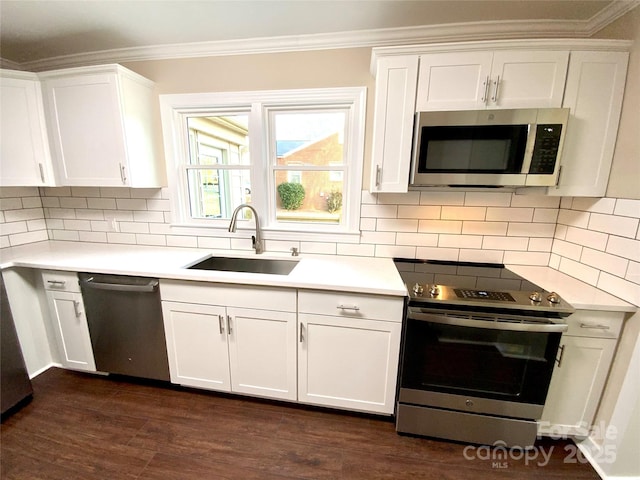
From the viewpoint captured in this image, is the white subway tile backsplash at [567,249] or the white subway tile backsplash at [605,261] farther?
the white subway tile backsplash at [567,249]

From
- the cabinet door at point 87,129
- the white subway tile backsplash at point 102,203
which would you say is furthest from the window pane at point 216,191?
the white subway tile backsplash at point 102,203

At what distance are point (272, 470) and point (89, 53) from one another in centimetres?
310

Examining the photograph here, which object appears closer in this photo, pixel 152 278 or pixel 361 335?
pixel 361 335

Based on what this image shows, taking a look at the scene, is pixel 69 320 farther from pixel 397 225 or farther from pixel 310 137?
pixel 397 225

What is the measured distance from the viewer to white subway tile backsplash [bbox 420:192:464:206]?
184 cm

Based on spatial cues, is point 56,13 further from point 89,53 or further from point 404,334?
point 404,334

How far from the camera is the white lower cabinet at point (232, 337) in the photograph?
5.25 feet

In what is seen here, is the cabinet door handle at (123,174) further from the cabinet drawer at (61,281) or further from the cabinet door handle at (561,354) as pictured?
the cabinet door handle at (561,354)

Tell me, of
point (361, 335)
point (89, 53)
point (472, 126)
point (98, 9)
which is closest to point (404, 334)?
point (361, 335)

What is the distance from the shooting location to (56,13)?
1.55 meters

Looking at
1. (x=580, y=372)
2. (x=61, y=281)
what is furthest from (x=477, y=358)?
(x=61, y=281)

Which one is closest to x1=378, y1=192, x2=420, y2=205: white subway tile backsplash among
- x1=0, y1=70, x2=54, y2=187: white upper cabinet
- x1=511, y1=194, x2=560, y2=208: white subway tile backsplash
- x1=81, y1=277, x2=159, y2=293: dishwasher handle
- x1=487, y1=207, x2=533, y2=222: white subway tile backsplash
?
x1=487, y1=207, x2=533, y2=222: white subway tile backsplash

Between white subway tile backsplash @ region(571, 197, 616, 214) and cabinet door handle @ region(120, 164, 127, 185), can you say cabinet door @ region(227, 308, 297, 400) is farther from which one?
white subway tile backsplash @ region(571, 197, 616, 214)

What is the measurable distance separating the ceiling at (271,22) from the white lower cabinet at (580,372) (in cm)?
162
